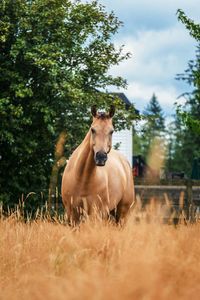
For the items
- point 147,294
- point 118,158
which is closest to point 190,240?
point 147,294

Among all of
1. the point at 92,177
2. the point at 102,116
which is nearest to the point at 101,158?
the point at 92,177

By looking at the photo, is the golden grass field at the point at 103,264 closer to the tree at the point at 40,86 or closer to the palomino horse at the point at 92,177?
the palomino horse at the point at 92,177

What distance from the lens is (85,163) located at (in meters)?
11.2

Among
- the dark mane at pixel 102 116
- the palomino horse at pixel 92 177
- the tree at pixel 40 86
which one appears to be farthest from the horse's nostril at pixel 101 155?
the tree at pixel 40 86

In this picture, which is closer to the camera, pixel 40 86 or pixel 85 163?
pixel 85 163

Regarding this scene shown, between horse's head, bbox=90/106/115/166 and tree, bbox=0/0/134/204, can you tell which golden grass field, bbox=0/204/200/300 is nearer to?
horse's head, bbox=90/106/115/166

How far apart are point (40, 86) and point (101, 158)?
16.7 metres

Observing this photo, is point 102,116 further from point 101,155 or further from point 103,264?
point 103,264

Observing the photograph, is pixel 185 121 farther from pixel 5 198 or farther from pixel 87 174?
pixel 87 174

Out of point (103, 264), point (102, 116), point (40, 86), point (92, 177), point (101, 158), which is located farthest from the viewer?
point (40, 86)

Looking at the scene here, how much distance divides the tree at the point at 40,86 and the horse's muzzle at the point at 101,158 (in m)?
14.1

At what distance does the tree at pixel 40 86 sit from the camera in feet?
83.5

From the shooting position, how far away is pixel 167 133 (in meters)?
140

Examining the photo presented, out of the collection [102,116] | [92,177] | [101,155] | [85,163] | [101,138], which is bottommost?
[92,177]
